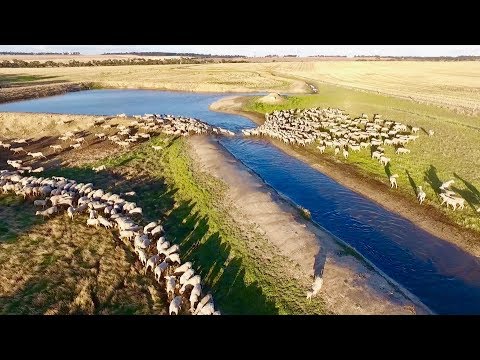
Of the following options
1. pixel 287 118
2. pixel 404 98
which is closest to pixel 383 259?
pixel 287 118

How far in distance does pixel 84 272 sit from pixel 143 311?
3819mm

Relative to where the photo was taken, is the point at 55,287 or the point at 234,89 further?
the point at 234,89

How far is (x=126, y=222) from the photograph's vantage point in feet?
59.4

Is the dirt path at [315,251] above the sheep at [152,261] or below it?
above

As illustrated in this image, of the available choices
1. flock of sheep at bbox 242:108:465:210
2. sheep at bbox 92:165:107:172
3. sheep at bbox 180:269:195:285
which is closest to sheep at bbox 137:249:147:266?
sheep at bbox 180:269:195:285

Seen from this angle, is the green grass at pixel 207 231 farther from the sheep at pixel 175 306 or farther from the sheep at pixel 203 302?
the sheep at pixel 175 306

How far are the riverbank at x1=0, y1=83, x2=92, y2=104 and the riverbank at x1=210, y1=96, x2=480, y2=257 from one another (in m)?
45.0

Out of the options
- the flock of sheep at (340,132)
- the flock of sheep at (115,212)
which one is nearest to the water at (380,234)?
the flock of sheep at (340,132)

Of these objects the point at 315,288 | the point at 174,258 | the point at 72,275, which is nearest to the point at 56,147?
the point at 72,275

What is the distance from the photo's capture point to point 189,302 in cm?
1362

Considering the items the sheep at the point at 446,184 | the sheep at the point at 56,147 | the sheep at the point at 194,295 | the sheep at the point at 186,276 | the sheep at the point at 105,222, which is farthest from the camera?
the sheep at the point at 56,147

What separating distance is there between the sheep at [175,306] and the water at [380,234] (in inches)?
372

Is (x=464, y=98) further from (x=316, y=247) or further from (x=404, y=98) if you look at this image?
(x=316, y=247)

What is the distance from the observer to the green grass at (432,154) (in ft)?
73.8
